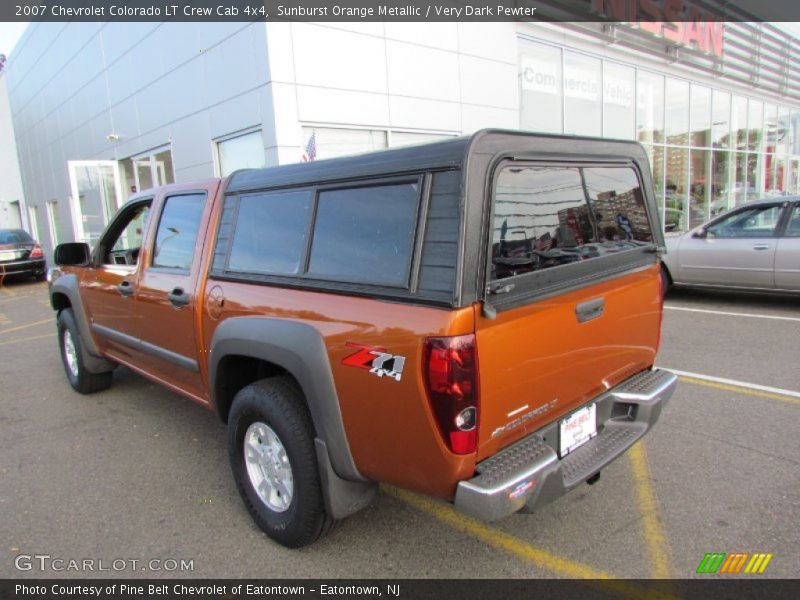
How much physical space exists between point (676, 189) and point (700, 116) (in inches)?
114

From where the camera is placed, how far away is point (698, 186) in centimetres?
1797

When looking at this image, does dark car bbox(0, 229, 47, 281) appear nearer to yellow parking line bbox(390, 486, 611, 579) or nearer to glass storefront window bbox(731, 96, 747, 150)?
yellow parking line bbox(390, 486, 611, 579)

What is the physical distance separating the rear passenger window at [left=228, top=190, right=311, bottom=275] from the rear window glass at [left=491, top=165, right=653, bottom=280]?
3.21ft

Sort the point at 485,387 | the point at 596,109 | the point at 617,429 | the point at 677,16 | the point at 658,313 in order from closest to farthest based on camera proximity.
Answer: the point at 485,387
the point at 617,429
the point at 658,313
the point at 596,109
the point at 677,16

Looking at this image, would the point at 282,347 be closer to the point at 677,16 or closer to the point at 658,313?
the point at 658,313

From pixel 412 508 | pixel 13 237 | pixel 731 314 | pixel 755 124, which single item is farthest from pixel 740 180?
pixel 13 237

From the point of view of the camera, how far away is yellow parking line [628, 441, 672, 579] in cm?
245

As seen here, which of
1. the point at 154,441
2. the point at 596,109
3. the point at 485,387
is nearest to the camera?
the point at 485,387

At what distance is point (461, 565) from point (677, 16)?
1751cm

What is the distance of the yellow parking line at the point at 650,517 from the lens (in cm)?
245
